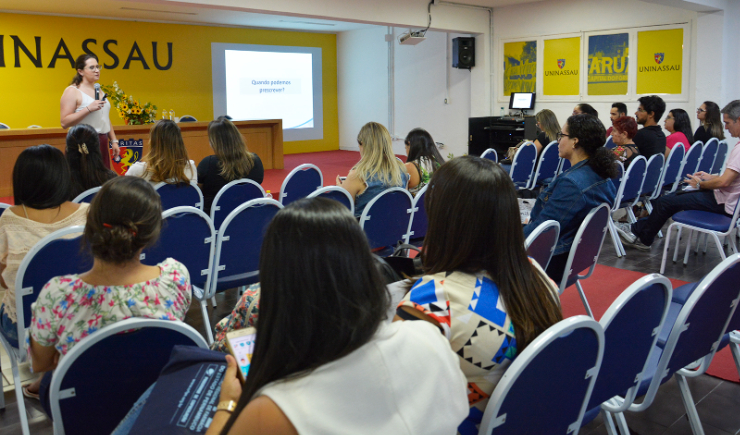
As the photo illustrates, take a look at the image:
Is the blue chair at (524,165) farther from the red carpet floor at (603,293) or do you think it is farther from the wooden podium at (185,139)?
the wooden podium at (185,139)

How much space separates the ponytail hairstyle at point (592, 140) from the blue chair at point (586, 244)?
23 cm

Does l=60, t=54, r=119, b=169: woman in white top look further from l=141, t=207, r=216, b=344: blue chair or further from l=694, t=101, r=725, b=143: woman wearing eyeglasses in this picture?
l=694, t=101, r=725, b=143: woman wearing eyeglasses

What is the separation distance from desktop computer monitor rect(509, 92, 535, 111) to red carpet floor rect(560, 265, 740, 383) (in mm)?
5397

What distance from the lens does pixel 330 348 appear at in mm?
911

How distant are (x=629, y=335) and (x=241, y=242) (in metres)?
1.89

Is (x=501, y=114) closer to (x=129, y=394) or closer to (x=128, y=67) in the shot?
(x=128, y=67)

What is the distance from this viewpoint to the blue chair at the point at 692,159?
18.0 feet

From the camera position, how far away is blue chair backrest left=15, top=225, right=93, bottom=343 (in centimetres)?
202

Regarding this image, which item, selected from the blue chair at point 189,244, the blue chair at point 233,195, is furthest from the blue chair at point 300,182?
the blue chair at point 189,244

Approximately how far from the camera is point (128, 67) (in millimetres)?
10609

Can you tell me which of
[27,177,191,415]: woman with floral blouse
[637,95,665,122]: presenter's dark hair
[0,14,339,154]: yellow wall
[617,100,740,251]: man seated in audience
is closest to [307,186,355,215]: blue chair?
[27,177,191,415]: woman with floral blouse

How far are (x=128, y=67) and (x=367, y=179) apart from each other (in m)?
8.75

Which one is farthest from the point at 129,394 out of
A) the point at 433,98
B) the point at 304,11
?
the point at 433,98

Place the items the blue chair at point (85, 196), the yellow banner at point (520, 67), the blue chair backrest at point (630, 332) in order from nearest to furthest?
the blue chair backrest at point (630, 332) → the blue chair at point (85, 196) → the yellow banner at point (520, 67)
